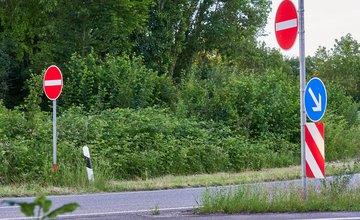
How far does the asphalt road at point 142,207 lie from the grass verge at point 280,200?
12.6 inches

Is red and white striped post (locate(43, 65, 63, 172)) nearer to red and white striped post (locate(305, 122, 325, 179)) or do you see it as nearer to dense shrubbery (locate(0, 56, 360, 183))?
dense shrubbery (locate(0, 56, 360, 183))

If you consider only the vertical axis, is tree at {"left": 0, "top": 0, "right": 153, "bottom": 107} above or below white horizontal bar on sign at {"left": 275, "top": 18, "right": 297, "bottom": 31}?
above

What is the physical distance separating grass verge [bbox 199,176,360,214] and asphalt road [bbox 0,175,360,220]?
32cm

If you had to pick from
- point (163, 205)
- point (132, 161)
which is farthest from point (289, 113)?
point (163, 205)

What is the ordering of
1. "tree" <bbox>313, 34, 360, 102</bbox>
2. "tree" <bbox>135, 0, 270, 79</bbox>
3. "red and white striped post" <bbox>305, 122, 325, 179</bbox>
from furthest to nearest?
"tree" <bbox>313, 34, 360, 102</bbox> → "tree" <bbox>135, 0, 270, 79</bbox> → "red and white striped post" <bbox>305, 122, 325, 179</bbox>

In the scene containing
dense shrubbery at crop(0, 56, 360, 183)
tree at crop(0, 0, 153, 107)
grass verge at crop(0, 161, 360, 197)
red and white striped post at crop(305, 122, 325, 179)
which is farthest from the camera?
tree at crop(0, 0, 153, 107)

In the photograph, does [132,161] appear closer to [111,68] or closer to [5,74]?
[111,68]

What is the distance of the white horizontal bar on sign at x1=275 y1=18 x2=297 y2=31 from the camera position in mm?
10406

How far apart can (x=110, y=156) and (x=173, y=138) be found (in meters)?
2.78

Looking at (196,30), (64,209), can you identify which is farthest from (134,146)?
(196,30)

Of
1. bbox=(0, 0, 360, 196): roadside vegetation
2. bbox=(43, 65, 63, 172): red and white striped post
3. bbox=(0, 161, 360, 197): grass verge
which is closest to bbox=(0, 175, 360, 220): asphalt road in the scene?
→ bbox=(0, 161, 360, 197): grass verge

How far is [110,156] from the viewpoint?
1912cm

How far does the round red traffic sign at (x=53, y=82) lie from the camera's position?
658 inches

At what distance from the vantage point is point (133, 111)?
23453 millimetres
